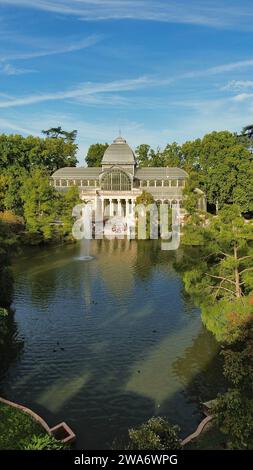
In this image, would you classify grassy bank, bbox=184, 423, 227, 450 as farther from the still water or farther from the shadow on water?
the shadow on water

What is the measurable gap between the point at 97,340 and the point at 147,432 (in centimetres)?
1204

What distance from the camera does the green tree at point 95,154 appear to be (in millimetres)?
108688

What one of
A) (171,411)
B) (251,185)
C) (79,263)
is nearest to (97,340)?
(171,411)

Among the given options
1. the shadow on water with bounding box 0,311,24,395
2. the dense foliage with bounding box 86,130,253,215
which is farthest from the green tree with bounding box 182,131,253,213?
the shadow on water with bounding box 0,311,24,395

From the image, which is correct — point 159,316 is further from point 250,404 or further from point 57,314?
point 250,404

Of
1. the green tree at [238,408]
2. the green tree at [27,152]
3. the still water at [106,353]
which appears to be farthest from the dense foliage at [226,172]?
the green tree at [238,408]

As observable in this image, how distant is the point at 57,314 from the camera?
29641 millimetres

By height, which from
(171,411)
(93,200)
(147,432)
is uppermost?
(93,200)

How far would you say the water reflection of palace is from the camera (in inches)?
3167

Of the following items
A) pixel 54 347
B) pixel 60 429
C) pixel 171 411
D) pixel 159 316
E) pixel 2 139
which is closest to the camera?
pixel 60 429

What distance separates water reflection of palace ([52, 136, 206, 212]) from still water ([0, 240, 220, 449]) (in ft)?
137

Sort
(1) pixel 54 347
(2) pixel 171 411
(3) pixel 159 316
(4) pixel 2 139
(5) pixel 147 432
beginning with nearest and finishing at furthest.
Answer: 1. (5) pixel 147 432
2. (2) pixel 171 411
3. (1) pixel 54 347
4. (3) pixel 159 316
5. (4) pixel 2 139

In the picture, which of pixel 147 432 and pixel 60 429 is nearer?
pixel 147 432

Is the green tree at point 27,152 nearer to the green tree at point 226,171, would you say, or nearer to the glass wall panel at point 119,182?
the glass wall panel at point 119,182
